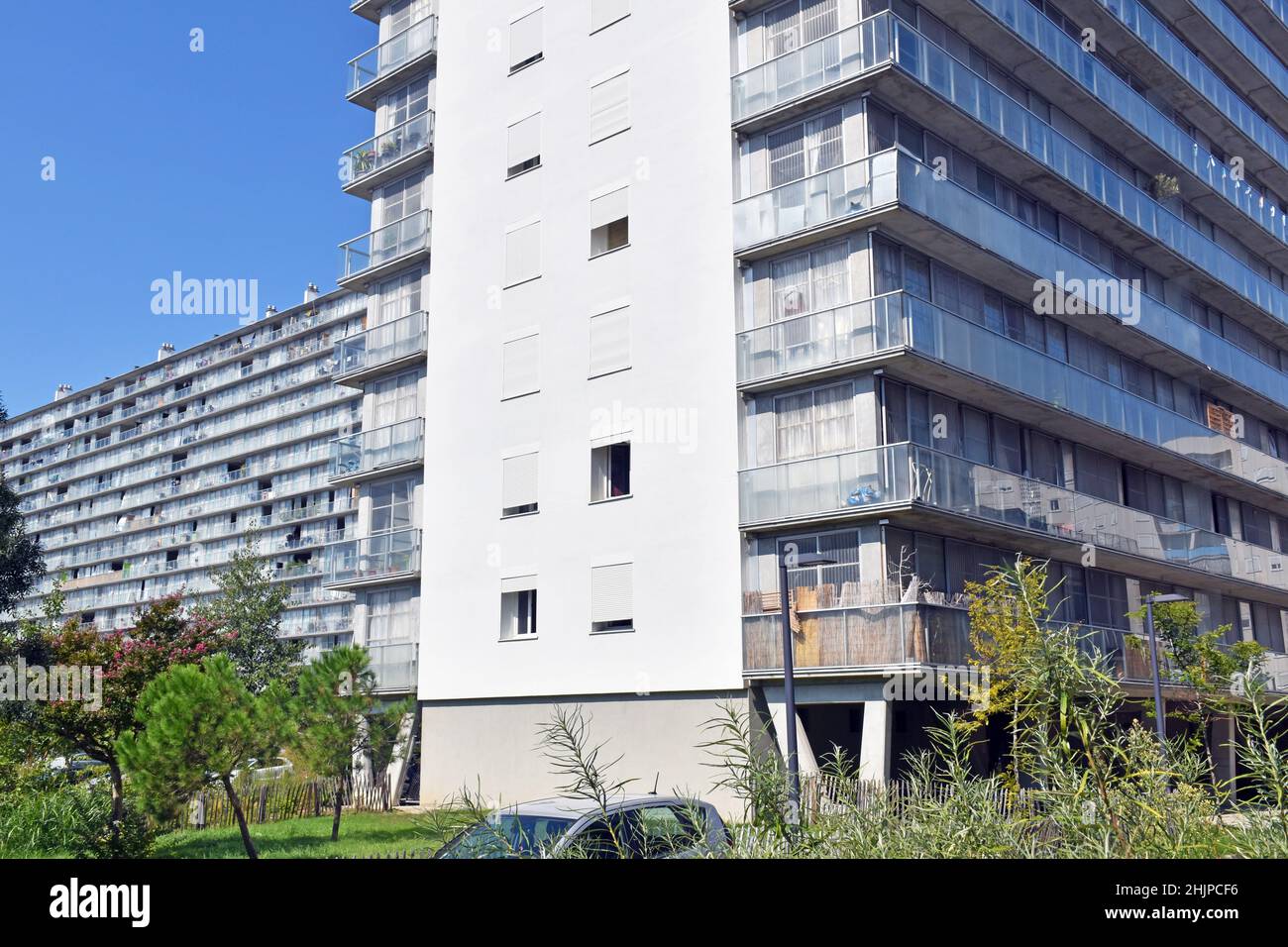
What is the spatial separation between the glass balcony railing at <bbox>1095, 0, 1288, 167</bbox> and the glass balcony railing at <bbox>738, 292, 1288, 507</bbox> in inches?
430

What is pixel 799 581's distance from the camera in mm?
24609

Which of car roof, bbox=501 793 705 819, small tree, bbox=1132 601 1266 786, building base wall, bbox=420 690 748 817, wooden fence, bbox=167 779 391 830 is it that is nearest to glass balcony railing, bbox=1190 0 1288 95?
small tree, bbox=1132 601 1266 786

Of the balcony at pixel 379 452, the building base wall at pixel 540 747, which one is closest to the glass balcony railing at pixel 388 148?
the balcony at pixel 379 452

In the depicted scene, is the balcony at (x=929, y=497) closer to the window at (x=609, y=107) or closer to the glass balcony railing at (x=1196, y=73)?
the window at (x=609, y=107)

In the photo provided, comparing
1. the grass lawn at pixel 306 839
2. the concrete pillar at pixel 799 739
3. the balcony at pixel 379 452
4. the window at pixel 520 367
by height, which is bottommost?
the grass lawn at pixel 306 839

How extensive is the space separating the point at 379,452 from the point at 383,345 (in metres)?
3.18

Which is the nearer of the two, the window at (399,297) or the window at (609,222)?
the window at (609,222)

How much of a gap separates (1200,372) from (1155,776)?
1314 inches

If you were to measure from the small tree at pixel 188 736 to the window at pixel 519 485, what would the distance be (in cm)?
1186

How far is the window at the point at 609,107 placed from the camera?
96.2 feet

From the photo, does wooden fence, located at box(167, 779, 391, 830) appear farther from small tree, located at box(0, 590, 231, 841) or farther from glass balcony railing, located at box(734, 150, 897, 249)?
glass balcony railing, located at box(734, 150, 897, 249)

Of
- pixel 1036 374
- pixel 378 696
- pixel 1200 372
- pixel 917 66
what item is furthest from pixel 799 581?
pixel 1200 372

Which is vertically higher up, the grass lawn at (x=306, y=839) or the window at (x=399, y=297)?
the window at (x=399, y=297)
